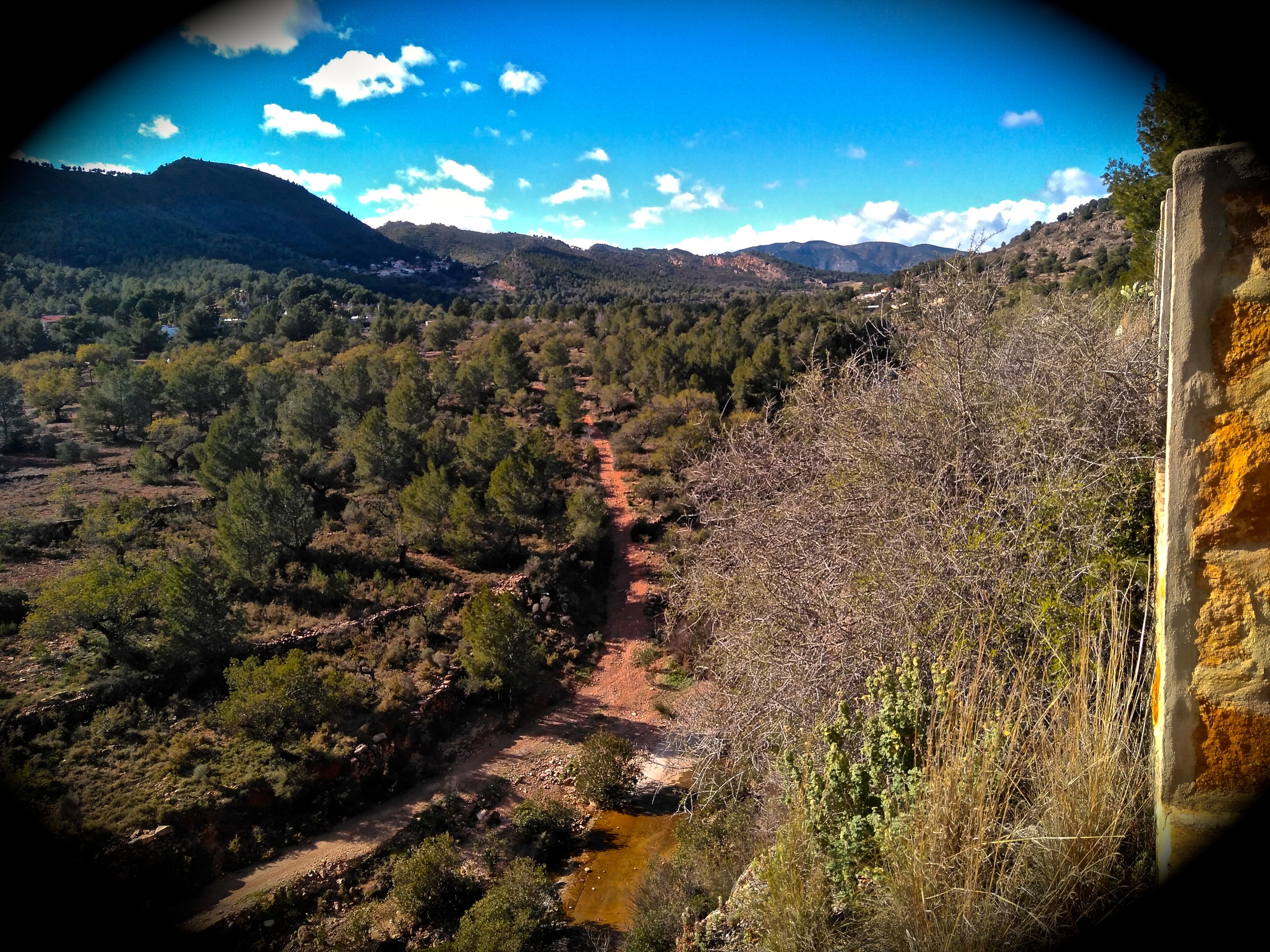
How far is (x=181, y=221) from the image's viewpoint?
56938mm

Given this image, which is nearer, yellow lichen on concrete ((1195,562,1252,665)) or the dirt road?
yellow lichen on concrete ((1195,562,1252,665))

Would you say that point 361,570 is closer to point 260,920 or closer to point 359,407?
point 260,920

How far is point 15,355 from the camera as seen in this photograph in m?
27.1

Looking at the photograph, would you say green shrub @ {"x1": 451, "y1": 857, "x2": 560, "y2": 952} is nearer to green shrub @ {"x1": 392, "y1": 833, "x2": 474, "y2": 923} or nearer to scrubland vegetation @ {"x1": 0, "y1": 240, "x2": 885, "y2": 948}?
scrubland vegetation @ {"x1": 0, "y1": 240, "x2": 885, "y2": 948}

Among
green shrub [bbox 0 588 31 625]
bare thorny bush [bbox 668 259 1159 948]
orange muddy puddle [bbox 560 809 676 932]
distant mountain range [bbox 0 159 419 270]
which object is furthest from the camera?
distant mountain range [bbox 0 159 419 270]

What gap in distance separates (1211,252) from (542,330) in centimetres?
3726

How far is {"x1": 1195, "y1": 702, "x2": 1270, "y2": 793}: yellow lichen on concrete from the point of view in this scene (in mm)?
1744

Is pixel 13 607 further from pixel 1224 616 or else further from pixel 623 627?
pixel 1224 616

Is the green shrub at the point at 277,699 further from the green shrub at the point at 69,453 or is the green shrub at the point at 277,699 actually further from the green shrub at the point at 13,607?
the green shrub at the point at 69,453

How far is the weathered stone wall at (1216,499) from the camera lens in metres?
1.63

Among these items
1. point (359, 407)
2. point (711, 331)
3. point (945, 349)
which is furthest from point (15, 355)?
point (945, 349)

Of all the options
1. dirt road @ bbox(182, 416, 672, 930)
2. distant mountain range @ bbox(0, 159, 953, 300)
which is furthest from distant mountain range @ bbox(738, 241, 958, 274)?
dirt road @ bbox(182, 416, 672, 930)

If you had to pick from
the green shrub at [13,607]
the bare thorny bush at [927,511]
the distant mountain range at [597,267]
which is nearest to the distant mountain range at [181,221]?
the distant mountain range at [597,267]

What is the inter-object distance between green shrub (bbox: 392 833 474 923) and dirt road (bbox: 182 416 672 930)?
131 cm
